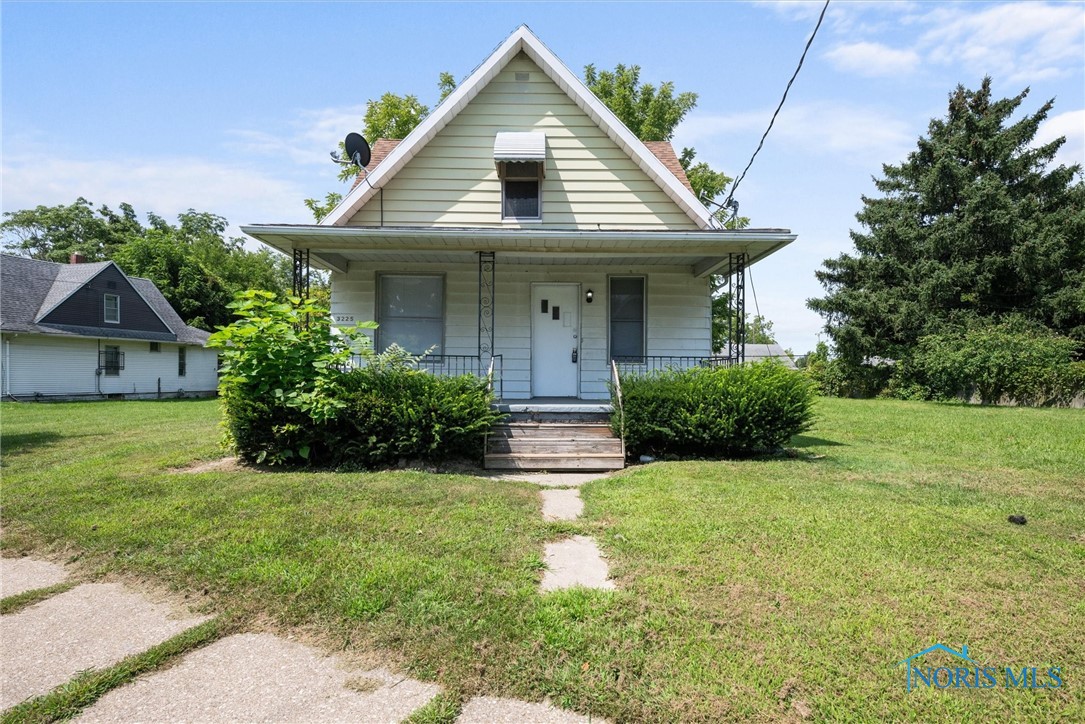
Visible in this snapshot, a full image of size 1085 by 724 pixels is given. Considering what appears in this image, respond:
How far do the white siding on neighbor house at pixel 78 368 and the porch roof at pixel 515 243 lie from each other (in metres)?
12.5

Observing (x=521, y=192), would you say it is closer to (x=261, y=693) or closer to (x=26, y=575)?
(x=26, y=575)

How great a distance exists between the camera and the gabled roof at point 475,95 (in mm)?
9516

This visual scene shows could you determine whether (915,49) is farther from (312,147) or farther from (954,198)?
(954,198)

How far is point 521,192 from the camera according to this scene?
1002 centimetres

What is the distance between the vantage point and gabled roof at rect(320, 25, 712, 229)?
31.2 ft

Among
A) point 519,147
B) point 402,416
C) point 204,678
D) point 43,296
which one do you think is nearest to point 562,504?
point 402,416

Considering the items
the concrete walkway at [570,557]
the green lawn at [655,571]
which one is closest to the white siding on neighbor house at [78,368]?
the green lawn at [655,571]

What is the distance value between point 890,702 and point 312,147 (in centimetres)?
1697

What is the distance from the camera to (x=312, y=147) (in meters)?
15.1

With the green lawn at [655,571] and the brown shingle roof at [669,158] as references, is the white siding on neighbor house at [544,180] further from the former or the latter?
the green lawn at [655,571]

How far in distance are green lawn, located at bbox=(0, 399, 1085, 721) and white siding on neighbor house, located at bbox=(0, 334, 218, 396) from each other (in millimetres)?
15891

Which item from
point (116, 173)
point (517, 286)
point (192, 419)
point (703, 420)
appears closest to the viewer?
point (703, 420)

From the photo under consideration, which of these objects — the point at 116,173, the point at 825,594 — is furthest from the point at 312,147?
the point at 825,594

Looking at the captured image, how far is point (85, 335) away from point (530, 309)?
71.5 feet
